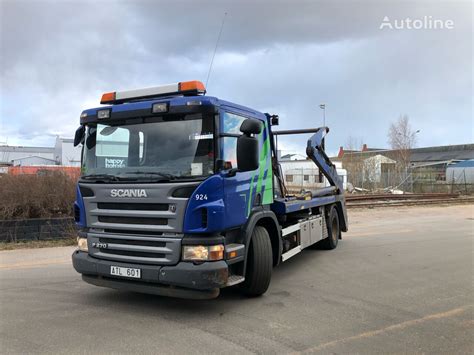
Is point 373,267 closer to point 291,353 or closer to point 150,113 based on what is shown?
point 291,353

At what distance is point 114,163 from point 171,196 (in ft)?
3.63

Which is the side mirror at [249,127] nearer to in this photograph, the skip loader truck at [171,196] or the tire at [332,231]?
the skip loader truck at [171,196]

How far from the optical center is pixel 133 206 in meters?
5.05

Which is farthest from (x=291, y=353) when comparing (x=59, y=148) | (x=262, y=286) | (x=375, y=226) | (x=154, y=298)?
(x=59, y=148)

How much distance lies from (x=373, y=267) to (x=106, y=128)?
18.0 ft

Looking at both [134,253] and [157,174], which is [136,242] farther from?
[157,174]

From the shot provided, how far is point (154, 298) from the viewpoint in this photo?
5820 millimetres

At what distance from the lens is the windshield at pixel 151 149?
5.01 metres

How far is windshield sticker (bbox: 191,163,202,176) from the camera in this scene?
4.93 m

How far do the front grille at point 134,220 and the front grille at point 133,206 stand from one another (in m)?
0.12

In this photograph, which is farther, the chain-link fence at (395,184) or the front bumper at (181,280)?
the chain-link fence at (395,184)

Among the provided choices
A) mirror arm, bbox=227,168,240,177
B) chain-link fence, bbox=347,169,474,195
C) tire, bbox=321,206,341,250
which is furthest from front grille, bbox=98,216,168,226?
chain-link fence, bbox=347,169,474,195

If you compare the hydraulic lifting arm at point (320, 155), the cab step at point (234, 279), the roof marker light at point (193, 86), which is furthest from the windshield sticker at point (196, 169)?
the hydraulic lifting arm at point (320, 155)

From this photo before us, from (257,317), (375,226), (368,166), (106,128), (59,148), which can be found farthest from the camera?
(59,148)
